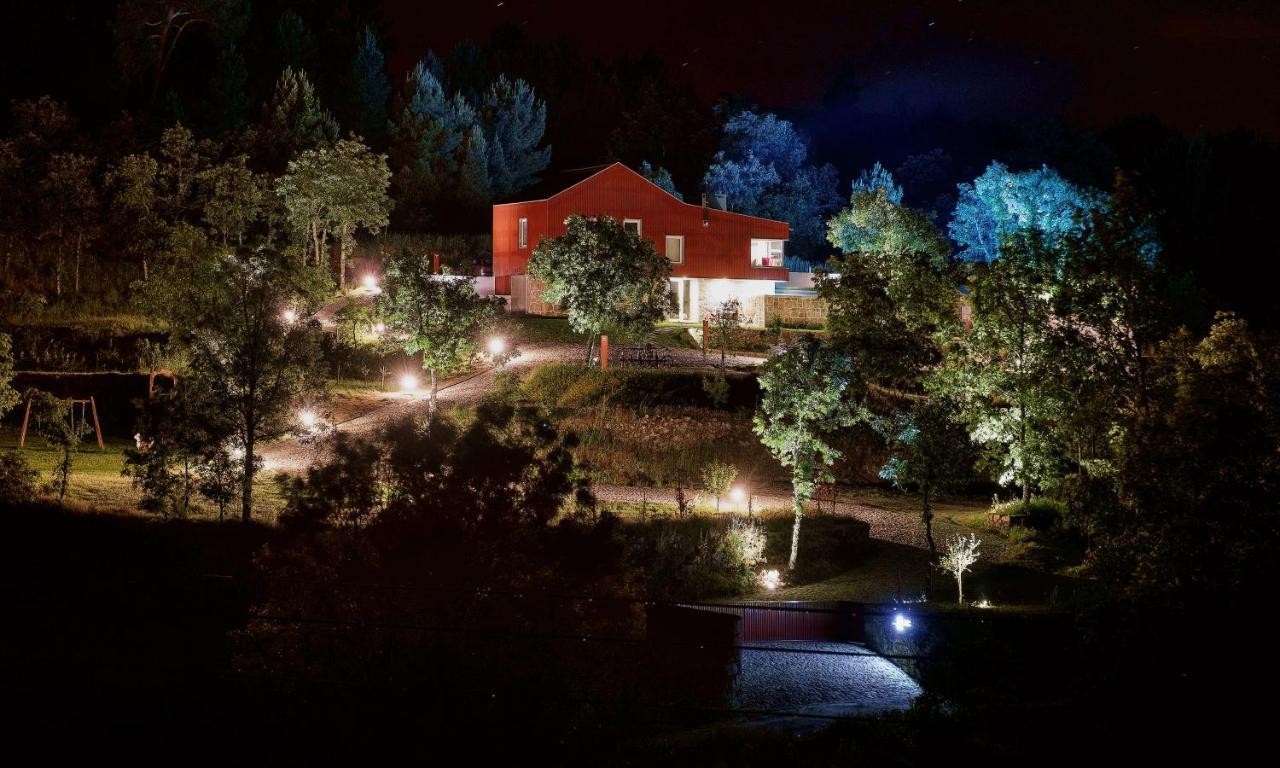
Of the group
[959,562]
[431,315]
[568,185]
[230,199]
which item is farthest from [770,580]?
[568,185]

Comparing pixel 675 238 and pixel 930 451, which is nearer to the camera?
pixel 930 451

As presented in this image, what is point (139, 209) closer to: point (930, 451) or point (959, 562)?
point (930, 451)

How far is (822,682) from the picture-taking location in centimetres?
1998

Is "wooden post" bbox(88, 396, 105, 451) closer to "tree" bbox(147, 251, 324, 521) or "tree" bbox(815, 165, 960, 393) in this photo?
"tree" bbox(147, 251, 324, 521)

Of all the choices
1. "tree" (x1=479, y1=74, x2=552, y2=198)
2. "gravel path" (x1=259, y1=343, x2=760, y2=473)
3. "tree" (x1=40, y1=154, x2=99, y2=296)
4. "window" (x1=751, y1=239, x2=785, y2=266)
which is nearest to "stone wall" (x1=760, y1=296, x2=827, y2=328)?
"window" (x1=751, y1=239, x2=785, y2=266)

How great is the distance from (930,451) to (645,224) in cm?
3091

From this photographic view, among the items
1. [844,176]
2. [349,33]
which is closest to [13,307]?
[349,33]

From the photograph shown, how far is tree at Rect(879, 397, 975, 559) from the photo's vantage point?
85.1 feet

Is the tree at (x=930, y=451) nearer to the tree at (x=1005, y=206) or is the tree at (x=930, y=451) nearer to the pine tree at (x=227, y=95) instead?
the tree at (x=1005, y=206)

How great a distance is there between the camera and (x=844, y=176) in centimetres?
11200

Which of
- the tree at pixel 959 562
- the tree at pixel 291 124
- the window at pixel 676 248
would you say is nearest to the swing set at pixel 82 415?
the tree at pixel 959 562

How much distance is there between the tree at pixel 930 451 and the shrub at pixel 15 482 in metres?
17.7

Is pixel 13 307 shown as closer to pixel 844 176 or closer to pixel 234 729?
pixel 234 729

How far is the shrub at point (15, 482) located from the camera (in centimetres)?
2458
